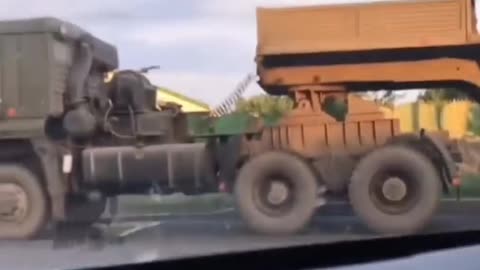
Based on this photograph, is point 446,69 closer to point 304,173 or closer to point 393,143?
point 393,143

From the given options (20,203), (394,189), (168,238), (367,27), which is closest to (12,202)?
(20,203)

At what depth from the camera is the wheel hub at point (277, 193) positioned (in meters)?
11.4

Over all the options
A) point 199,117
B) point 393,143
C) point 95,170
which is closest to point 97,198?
point 95,170

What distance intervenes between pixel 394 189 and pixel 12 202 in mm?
3460

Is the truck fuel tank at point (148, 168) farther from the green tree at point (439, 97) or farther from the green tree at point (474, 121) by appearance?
the green tree at point (474, 121)

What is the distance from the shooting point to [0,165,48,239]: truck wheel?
11289 mm

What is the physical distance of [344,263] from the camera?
4.29 m

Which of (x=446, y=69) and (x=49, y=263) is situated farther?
(x=446, y=69)

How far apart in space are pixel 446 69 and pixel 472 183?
3.42ft

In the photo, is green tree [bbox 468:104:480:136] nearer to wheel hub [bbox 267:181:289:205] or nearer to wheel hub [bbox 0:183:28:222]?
wheel hub [bbox 267:181:289:205]

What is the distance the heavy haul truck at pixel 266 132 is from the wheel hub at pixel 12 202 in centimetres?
2

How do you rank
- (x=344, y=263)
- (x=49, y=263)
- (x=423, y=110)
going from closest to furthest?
(x=344, y=263)
(x=49, y=263)
(x=423, y=110)

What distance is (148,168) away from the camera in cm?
1180

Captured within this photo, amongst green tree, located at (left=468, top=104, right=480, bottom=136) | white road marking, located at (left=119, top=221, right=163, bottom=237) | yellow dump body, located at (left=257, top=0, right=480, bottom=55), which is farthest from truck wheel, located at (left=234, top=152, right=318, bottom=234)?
green tree, located at (left=468, top=104, right=480, bottom=136)
